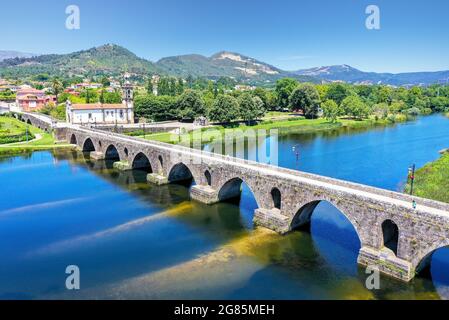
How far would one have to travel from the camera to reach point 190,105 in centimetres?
9631

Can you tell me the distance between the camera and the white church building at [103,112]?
86.7 meters

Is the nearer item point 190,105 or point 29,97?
point 190,105

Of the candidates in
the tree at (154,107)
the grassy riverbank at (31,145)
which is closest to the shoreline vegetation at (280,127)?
the tree at (154,107)

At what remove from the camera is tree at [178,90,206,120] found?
95.5m

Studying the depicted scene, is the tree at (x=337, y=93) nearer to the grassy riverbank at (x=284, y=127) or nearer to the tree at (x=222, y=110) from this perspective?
the grassy riverbank at (x=284, y=127)

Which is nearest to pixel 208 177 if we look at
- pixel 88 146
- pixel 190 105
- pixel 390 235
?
pixel 390 235

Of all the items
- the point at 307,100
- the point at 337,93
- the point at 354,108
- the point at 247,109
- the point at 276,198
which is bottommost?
the point at 276,198

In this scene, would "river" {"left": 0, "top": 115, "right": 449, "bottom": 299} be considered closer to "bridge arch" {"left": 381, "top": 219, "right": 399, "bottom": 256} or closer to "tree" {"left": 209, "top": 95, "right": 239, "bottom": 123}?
"bridge arch" {"left": 381, "top": 219, "right": 399, "bottom": 256}

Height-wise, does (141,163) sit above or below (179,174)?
above

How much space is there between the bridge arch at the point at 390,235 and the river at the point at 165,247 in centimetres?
250

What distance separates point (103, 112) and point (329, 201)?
7203 centimetres

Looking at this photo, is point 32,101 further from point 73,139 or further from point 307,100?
point 307,100

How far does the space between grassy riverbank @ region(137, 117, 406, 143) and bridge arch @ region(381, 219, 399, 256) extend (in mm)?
52261

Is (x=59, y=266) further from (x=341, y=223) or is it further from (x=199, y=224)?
(x=341, y=223)
